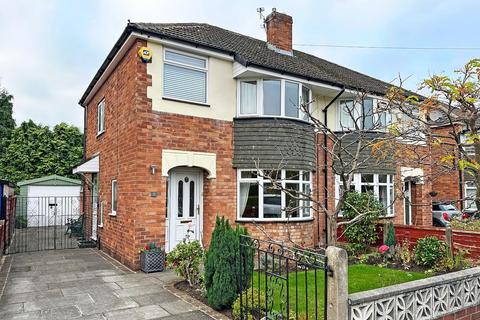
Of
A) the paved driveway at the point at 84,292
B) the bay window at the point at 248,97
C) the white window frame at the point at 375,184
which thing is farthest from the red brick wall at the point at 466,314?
the white window frame at the point at 375,184

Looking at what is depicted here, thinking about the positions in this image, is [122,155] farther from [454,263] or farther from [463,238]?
[463,238]

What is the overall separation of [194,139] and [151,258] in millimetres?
3298

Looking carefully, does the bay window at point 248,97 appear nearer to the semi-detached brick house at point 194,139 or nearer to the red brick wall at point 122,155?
the semi-detached brick house at point 194,139

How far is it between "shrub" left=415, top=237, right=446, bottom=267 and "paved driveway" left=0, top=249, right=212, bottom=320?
5.97 metres

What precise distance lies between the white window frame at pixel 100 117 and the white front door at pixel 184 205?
4028mm

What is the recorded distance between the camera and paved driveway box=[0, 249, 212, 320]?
538cm

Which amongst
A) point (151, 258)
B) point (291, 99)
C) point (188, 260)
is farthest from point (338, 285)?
point (291, 99)

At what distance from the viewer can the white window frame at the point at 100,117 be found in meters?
12.4

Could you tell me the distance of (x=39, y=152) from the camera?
26.4 metres

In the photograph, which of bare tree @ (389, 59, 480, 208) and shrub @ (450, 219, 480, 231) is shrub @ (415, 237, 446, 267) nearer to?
shrub @ (450, 219, 480, 231)

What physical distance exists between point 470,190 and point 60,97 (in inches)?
1345

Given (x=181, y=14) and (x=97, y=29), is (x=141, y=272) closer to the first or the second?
(x=97, y=29)

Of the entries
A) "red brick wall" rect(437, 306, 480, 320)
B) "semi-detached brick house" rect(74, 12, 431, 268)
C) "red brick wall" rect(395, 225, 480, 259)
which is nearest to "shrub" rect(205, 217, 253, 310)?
"red brick wall" rect(437, 306, 480, 320)

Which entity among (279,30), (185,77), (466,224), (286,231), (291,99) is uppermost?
(279,30)
